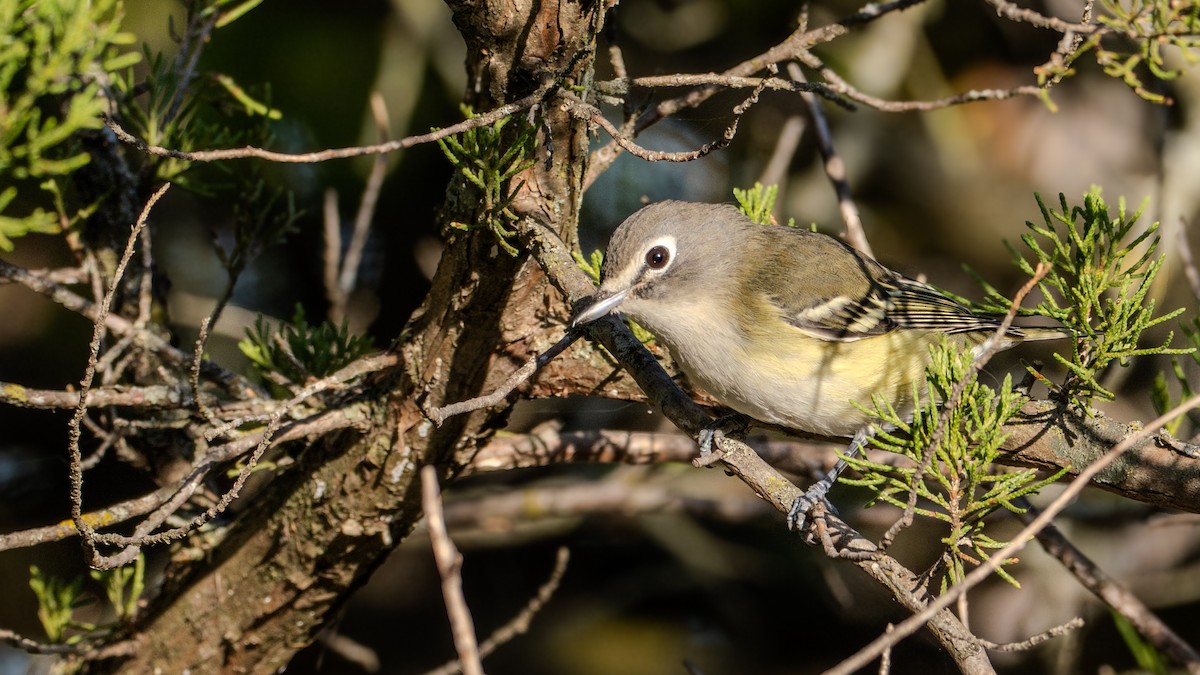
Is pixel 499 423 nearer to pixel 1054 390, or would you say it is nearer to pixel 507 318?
pixel 507 318

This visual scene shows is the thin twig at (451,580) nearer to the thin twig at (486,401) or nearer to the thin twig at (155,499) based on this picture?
the thin twig at (486,401)

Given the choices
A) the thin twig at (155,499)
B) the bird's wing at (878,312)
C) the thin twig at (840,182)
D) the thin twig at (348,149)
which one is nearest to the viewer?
the thin twig at (348,149)

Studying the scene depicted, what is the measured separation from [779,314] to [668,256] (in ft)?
1.15

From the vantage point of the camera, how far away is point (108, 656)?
293cm

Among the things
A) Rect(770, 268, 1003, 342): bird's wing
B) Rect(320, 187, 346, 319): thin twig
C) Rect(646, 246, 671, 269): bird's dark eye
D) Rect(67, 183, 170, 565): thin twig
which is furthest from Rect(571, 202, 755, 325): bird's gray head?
Rect(320, 187, 346, 319): thin twig

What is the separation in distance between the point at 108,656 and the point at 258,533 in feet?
1.97

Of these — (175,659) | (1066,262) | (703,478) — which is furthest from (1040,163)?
(175,659)

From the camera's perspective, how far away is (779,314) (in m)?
2.84

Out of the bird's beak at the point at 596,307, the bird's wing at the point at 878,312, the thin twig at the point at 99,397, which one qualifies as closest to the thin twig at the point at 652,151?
the bird's beak at the point at 596,307

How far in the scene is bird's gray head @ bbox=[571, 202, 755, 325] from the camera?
2.59 meters

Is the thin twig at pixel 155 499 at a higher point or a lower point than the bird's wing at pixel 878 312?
lower

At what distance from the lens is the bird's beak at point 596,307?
2.30 metres

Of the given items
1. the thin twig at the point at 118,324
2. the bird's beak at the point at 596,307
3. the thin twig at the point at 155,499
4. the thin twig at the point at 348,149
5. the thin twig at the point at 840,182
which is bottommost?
the thin twig at the point at 155,499

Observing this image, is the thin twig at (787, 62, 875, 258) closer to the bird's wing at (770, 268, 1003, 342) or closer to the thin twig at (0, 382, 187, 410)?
the bird's wing at (770, 268, 1003, 342)
